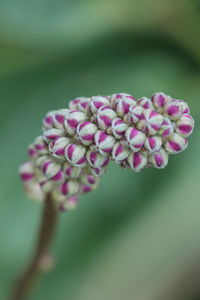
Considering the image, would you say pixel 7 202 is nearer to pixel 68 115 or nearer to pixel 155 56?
pixel 155 56

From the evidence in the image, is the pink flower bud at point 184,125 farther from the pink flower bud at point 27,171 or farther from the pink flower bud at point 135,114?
the pink flower bud at point 27,171

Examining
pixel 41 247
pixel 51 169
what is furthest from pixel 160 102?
pixel 41 247

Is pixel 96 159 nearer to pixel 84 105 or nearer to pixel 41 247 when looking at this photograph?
pixel 84 105

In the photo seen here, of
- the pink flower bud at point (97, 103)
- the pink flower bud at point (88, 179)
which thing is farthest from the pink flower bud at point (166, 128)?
the pink flower bud at point (88, 179)

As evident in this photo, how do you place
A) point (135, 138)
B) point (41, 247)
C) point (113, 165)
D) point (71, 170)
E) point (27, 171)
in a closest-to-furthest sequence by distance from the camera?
point (135, 138) → point (71, 170) → point (27, 171) → point (41, 247) → point (113, 165)

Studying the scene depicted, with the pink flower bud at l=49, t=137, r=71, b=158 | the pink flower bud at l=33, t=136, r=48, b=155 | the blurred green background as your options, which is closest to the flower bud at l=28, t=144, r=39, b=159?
the pink flower bud at l=33, t=136, r=48, b=155
